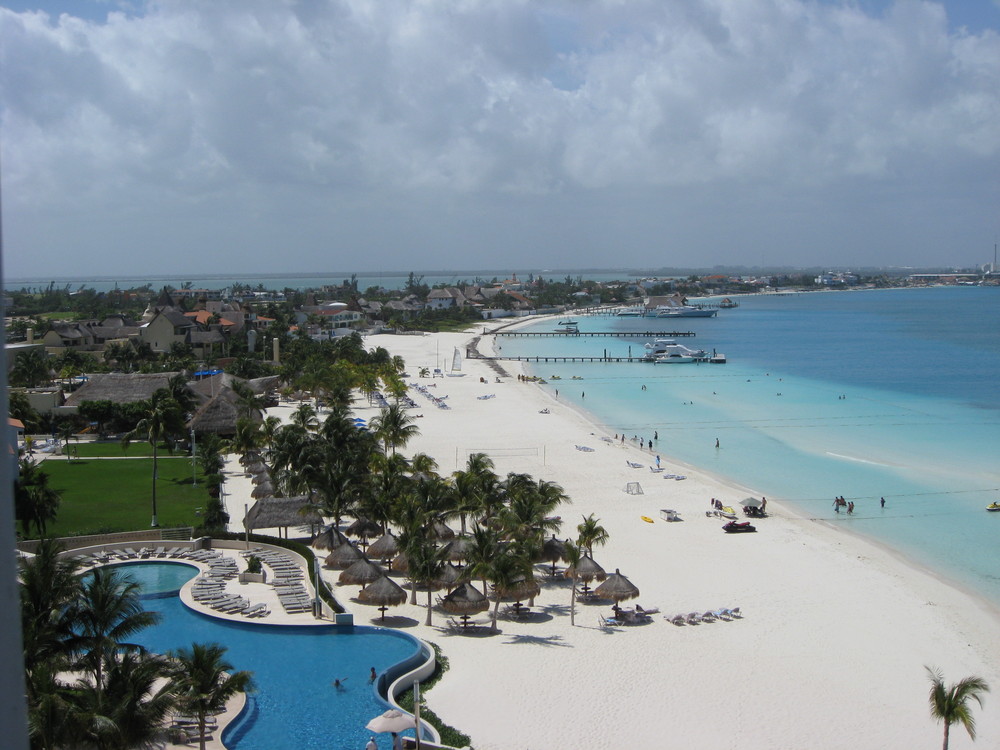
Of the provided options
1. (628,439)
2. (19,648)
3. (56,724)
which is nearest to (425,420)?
(628,439)

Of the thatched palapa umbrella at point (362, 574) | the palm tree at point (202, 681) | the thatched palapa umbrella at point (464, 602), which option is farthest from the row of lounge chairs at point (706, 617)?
the palm tree at point (202, 681)

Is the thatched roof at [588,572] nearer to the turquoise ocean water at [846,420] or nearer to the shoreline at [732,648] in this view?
the shoreline at [732,648]

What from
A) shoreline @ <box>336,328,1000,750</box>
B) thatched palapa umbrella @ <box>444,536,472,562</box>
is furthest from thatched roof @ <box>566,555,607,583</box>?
thatched palapa umbrella @ <box>444,536,472,562</box>

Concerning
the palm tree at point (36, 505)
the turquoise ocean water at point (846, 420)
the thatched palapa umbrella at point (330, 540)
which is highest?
the palm tree at point (36, 505)

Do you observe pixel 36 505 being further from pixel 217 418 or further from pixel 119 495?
pixel 217 418

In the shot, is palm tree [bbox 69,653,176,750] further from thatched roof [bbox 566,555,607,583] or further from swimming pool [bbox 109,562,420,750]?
thatched roof [bbox 566,555,607,583]

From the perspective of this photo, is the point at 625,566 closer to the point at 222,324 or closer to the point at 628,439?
the point at 628,439
